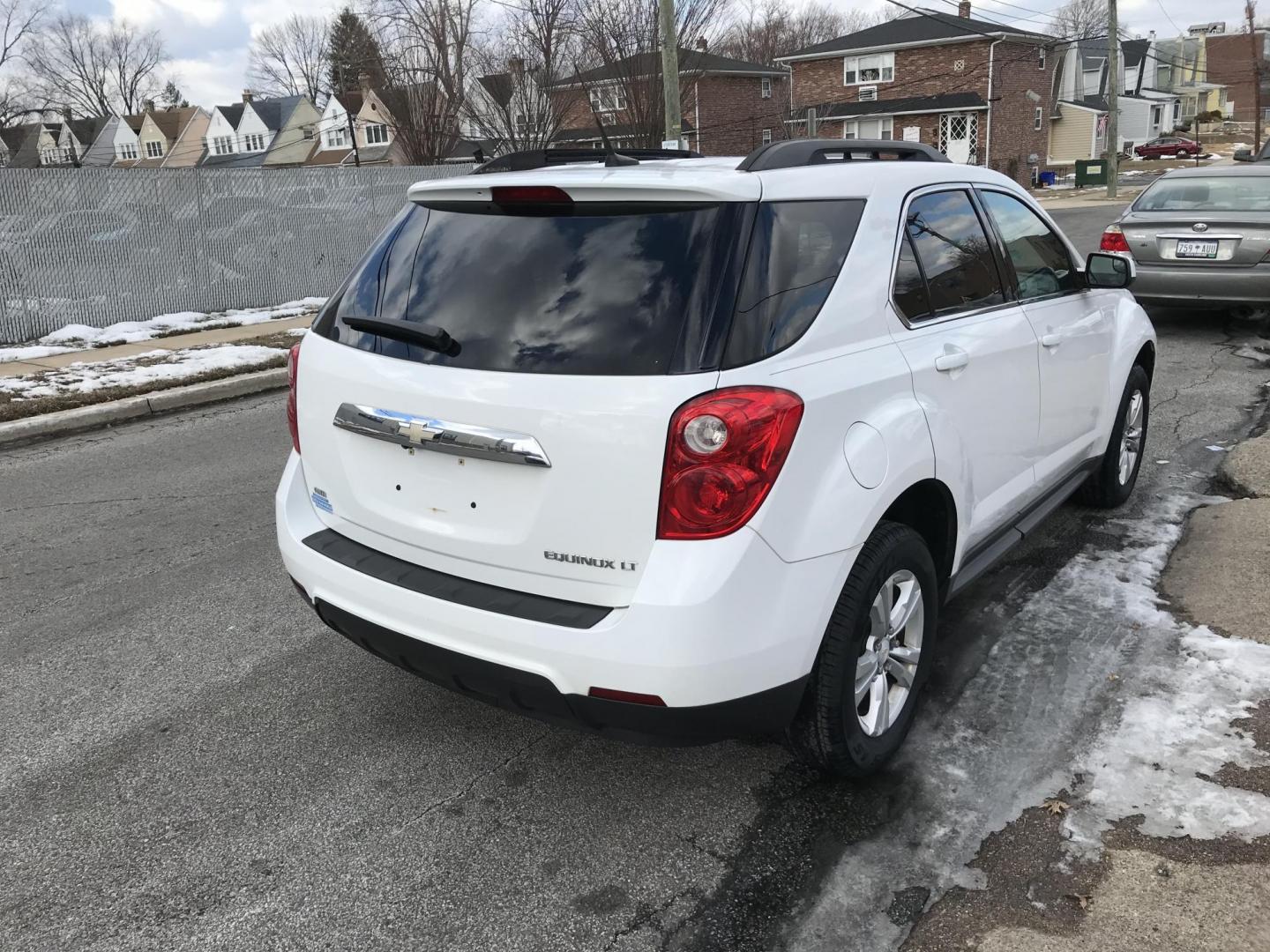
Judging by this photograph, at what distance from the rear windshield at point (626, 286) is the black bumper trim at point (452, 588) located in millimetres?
589

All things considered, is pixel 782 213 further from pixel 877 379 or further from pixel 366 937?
pixel 366 937

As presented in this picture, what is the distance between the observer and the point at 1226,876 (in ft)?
8.21

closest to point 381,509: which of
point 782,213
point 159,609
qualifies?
point 782,213

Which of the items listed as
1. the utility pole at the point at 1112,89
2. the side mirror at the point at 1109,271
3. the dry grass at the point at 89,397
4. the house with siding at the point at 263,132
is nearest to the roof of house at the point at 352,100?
the house with siding at the point at 263,132

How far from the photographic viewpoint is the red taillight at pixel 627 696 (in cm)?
240

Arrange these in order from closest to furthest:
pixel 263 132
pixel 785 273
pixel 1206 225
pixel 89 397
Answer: pixel 785 273, pixel 89 397, pixel 1206 225, pixel 263 132

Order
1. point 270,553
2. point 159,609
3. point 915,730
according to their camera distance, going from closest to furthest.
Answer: point 915,730 < point 159,609 < point 270,553

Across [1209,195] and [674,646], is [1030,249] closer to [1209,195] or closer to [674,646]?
[674,646]

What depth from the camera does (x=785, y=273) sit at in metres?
2.60

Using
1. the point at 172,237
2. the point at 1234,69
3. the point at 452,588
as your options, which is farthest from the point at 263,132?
the point at 1234,69

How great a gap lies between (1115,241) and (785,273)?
8.22 m

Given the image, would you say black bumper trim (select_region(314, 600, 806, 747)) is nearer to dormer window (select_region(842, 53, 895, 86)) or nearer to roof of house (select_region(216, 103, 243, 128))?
dormer window (select_region(842, 53, 895, 86))

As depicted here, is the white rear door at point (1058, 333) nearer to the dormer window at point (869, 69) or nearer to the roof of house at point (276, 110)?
the dormer window at point (869, 69)

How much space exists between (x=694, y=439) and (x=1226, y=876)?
1.74 metres
